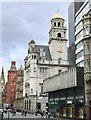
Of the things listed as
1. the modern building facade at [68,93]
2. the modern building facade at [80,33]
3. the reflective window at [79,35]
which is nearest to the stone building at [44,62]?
the modern building facade at [80,33]

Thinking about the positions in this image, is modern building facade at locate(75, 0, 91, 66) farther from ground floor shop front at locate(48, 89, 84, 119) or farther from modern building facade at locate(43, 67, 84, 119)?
ground floor shop front at locate(48, 89, 84, 119)

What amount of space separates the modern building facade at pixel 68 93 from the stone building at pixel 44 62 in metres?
28.3

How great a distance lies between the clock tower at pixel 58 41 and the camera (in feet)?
371

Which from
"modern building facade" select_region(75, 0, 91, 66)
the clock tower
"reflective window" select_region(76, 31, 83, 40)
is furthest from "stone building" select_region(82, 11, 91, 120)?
the clock tower

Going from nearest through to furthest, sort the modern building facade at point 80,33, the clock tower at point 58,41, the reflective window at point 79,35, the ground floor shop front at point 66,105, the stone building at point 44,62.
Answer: the ground floor shop front at point 66,105 < the modern building facade at point 80,33 < the reflective window at point 79,35 < the stone building at point 44,62 < the clock tower at point 58,41

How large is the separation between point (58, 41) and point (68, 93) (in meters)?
50.3

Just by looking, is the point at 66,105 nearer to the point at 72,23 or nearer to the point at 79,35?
the point at 79,35

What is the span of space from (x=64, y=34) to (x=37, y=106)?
30.0 m

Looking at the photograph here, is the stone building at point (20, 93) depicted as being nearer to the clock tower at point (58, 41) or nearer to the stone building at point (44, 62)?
the stone building at point (44, 62)

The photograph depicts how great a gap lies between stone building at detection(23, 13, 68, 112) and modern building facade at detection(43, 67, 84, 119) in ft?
92.7

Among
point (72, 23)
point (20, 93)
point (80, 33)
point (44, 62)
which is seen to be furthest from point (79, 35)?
point (20, 93)

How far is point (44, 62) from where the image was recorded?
110 meters

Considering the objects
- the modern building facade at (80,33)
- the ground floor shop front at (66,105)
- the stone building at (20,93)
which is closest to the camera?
the ground floor shop front at (66,105)

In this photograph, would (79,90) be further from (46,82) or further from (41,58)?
(41,58)
